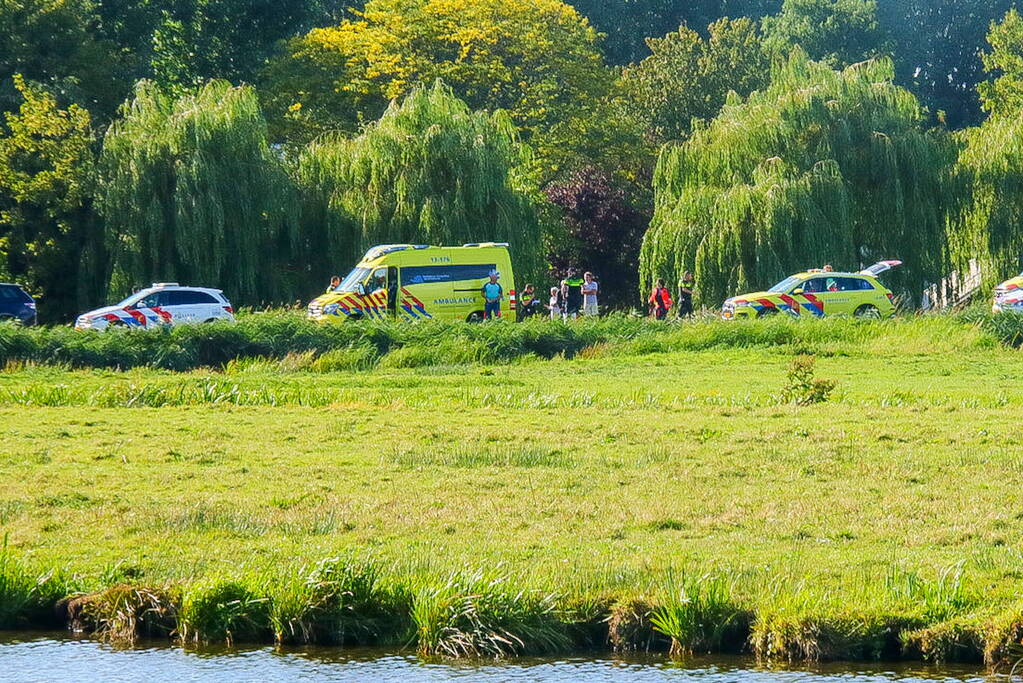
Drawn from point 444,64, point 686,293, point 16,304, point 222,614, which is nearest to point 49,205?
point 16,304

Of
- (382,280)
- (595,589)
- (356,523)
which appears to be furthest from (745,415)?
(382,280)

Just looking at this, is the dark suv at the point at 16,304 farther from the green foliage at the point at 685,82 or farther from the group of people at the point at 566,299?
the green foliage at the point at 685,82

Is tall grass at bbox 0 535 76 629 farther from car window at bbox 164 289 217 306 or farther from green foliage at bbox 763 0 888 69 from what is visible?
green foliage at bbox 763 0 888 69

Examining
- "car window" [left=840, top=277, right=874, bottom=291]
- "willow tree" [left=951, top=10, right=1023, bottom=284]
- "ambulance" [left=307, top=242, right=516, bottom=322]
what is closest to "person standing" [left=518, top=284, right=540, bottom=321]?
"ambulance" [left=307, top=242, right=516, bottom=322]

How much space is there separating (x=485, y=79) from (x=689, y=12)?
96.2 ft

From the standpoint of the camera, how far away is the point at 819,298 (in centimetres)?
4428

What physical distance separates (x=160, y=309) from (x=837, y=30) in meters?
48.5

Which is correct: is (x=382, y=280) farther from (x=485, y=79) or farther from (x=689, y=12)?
(x=689, y=12)

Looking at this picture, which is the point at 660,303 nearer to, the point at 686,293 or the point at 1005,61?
the point at 686,293

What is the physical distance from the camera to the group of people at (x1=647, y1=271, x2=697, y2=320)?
1832 inches

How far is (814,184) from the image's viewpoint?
4716 centimetres

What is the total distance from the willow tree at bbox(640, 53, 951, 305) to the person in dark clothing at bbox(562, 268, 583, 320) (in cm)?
223

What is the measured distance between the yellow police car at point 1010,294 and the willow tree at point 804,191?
4.64 meters

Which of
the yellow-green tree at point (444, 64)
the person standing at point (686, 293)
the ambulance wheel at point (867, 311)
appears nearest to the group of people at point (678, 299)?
the person standing at point (686, 293)
